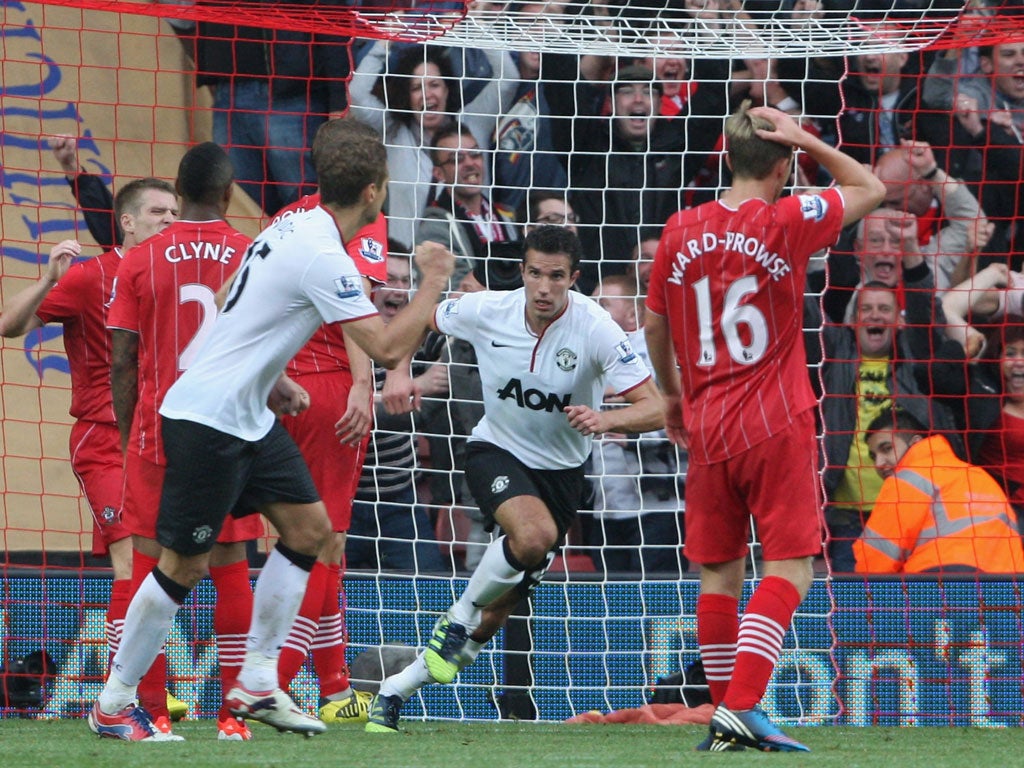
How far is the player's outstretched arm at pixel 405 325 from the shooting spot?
490 cm

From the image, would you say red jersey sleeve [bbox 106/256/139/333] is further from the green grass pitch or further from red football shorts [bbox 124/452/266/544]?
the green grass pitch

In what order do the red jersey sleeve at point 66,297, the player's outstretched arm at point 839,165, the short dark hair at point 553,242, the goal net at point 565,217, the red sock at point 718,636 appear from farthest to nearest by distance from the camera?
1. the goal net at point 565,217
2. the red jersey sleeve at point 66,297
3. the short dark hair at point 553,242
4. the red sock at point 718,636
5. the player's outstretched arm at point 839,165

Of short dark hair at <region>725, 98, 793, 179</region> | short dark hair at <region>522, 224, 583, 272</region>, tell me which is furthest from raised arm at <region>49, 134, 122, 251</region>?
short dark hair at <region>725, 98, 793, 179</region>

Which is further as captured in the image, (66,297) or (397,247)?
(397,247)

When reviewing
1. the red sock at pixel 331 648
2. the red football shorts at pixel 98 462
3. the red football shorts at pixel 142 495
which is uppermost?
the red football shorts at pixel 98 462

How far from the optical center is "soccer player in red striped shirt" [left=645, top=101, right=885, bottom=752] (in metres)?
5.00

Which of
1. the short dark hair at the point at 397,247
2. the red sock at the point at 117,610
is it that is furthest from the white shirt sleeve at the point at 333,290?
the short dark hair at the point at 397,247

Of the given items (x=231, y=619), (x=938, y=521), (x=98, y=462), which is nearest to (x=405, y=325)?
(x=231, y=619)

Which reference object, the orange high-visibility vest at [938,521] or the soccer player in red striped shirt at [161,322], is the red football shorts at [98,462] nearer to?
the soccer player in red striped shirt at [161,322]

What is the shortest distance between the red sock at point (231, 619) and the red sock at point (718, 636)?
1.68m

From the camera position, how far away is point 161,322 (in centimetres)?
570

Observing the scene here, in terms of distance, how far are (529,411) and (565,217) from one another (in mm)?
2383

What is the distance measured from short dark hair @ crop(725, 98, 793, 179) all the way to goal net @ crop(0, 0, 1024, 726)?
260 centimetres

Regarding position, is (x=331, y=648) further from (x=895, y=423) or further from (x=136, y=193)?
(x=895, y=423)
